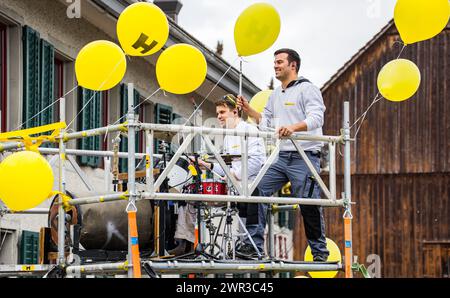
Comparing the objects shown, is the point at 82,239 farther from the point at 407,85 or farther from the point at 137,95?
the point at 137,95

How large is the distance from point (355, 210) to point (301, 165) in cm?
1944

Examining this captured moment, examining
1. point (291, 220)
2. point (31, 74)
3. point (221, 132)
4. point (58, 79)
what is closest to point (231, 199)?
point (221, 132)

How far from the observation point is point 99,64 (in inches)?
402

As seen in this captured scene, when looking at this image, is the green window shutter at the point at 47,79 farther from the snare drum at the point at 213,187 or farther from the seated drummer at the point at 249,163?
the snare drum at the point at 213,187

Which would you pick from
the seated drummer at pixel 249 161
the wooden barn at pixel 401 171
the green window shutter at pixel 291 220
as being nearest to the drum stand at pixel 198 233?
the seated drummer at pixel 249 161

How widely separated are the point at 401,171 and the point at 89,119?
49.1ft

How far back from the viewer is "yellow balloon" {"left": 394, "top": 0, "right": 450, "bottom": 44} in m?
10.2

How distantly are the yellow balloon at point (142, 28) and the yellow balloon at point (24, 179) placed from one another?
1.81 meters

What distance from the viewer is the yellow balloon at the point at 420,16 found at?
10.2 m

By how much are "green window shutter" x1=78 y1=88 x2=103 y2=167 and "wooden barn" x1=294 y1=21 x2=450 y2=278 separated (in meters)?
14.1

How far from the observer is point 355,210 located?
29.7 m

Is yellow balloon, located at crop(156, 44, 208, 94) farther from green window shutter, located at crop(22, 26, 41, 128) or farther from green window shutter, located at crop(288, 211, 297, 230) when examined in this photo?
green window shutter, located at crop(288, 211, 297, 230)

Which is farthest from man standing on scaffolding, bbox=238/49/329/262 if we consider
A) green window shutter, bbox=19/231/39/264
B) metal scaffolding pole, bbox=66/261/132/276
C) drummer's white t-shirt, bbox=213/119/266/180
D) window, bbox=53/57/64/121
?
window, bbox=53/57/64/121
